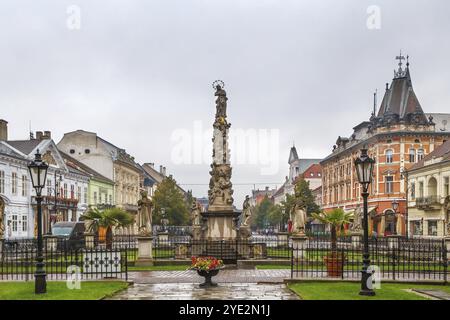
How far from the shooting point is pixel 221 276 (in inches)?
824

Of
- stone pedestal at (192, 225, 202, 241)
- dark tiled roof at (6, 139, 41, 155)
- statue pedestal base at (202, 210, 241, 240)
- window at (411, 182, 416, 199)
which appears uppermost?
dark tiled roof at (6, 139, 41, 155)

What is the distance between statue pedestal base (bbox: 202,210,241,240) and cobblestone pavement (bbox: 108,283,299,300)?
10.2 metres

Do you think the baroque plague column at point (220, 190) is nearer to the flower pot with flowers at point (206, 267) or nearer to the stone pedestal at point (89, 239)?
the stone pedestal at point (89, 239)

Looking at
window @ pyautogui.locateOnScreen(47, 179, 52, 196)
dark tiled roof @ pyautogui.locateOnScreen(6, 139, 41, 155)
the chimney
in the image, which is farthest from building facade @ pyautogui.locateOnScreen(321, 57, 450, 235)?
the chimney

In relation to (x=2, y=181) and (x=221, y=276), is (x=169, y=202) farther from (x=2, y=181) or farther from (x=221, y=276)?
(x=221, y=276)

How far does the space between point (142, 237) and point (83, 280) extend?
7.57m

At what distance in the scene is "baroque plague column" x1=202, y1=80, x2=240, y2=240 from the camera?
93.8 feet

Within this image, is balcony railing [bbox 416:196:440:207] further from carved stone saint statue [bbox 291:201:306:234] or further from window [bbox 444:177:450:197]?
carved stone saint statue [bbox 291:201:306:234]

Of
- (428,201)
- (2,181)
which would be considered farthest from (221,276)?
(428,201)

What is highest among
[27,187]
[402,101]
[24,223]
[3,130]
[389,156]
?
[402,101]

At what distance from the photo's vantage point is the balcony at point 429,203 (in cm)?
5034

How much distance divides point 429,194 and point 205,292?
42.1 meters

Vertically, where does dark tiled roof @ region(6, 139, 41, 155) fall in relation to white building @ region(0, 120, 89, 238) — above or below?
above

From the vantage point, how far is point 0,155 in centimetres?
4434
